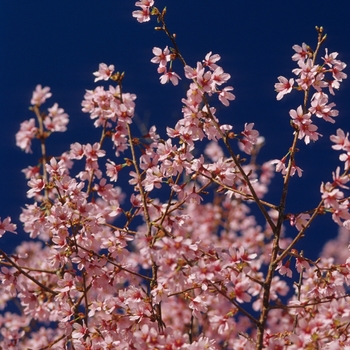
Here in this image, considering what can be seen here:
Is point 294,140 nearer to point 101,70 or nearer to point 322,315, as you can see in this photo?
point 322,315

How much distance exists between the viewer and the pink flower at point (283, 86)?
361cm

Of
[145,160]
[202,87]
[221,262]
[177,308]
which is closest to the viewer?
[221,262]

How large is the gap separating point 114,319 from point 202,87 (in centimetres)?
181

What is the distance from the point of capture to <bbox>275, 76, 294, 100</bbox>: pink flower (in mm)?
3607

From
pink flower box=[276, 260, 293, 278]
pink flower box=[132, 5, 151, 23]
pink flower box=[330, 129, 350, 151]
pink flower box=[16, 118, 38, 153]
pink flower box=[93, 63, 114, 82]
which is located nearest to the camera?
pink flower box=[330, 129, 350, 151]

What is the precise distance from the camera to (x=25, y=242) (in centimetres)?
784

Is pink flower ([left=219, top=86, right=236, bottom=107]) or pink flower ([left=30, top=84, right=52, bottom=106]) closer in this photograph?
A: pink flower ([left=219, top=86, right=236, bottom=107])

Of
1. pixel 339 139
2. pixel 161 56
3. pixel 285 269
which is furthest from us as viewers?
pixel 161 56

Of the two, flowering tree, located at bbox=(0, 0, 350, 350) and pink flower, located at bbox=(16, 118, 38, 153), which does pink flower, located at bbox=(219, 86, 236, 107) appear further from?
pink flower, located at bbox=(16, 118, 38, 153)

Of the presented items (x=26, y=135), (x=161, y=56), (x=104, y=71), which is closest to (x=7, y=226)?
(x=26, y=135)

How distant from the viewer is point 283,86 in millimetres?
3637

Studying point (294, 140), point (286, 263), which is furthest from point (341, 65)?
point (286, 263)

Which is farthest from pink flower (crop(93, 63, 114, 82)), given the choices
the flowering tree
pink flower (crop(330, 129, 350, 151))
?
pink flower (crop(330, 129, 350, 151))

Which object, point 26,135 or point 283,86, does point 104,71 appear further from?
point 283,86
